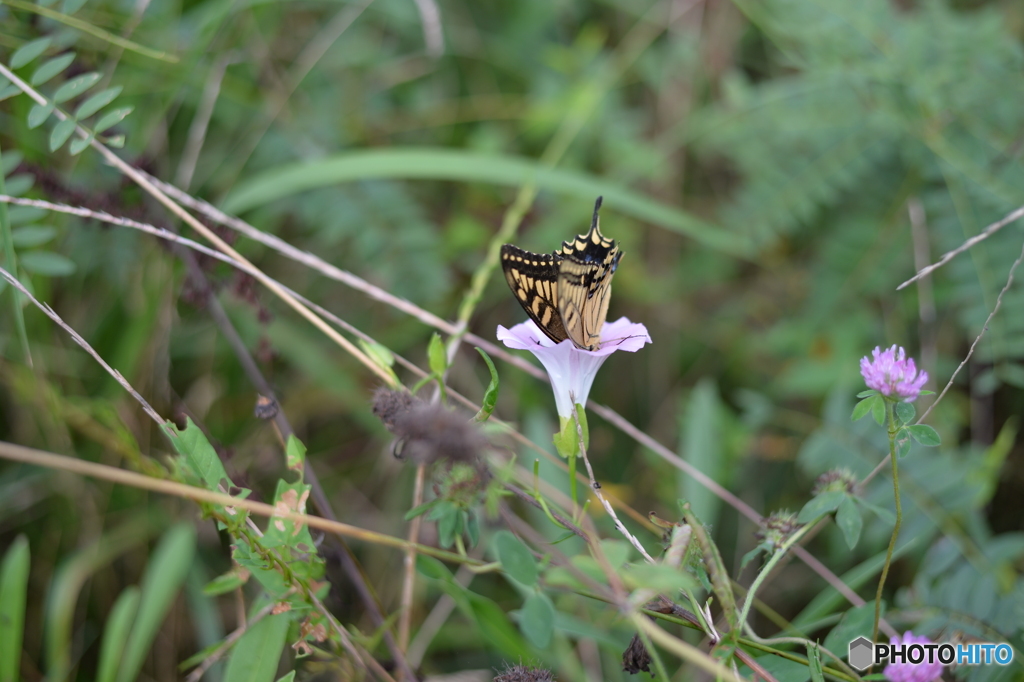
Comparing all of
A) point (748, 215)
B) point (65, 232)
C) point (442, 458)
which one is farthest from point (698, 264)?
point (65, 232)

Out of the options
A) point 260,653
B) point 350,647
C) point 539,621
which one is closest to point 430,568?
point 350,647

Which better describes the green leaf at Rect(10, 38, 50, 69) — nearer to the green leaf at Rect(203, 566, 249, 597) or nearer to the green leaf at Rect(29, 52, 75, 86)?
the green leaf at Rect(29, 52, 75, 86)

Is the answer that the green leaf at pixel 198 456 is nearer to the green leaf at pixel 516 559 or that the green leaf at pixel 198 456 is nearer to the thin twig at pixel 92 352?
the thin twig at pixel 92 352

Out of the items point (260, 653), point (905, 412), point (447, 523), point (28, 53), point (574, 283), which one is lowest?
point (260, 653)

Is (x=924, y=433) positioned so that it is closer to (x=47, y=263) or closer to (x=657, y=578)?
(x=657, y=578)

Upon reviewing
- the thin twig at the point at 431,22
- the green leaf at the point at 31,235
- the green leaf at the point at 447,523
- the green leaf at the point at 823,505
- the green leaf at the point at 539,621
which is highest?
the thin twig at the point at 431,22

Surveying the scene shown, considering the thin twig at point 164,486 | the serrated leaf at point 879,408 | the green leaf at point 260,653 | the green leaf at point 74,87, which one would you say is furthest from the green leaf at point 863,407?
the green leaf at point 74,87
